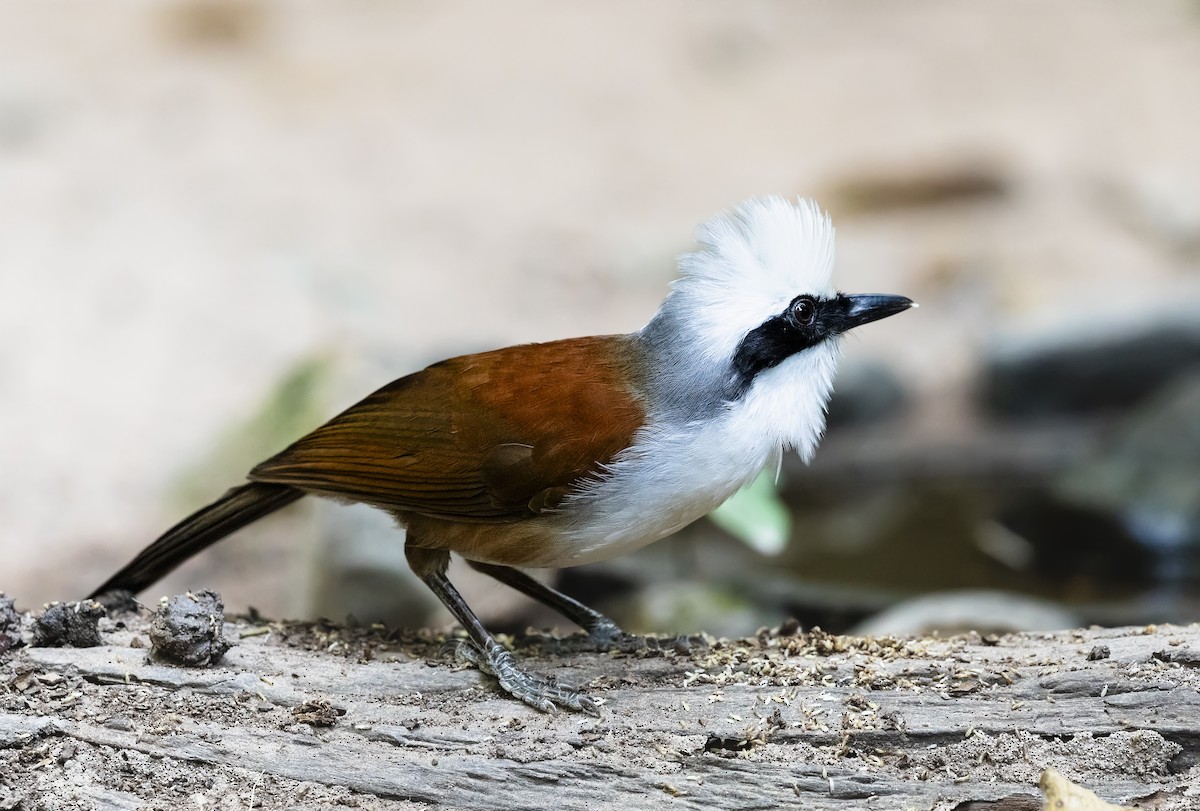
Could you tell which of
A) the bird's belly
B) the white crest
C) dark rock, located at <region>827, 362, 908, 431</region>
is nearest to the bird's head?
the white crest

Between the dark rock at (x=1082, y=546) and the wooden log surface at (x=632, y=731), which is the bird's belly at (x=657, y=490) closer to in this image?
the wooden log surface at (x=632, y=731)

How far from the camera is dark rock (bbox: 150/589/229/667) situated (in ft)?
12.0

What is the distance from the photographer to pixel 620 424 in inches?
143

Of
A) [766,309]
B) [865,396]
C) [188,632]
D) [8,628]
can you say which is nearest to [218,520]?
[188,632]

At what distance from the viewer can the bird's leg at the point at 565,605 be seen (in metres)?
4.17

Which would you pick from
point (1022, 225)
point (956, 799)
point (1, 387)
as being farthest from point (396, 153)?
point (956, 799)

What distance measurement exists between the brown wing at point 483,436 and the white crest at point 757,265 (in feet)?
1.08

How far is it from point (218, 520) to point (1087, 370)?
6.79 m

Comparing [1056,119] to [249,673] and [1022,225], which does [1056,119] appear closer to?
[1022,225]

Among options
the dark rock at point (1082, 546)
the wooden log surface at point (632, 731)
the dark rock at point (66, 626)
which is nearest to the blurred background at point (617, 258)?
the dark rock at point (1082, 546)

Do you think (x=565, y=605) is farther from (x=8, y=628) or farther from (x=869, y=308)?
(x=8, y=628)

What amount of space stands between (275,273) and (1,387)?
236 cm

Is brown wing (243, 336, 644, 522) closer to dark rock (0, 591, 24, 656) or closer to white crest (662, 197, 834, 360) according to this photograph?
white crest (662, 197, 834, 360)

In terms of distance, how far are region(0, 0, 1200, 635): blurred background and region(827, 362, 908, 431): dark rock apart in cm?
3
